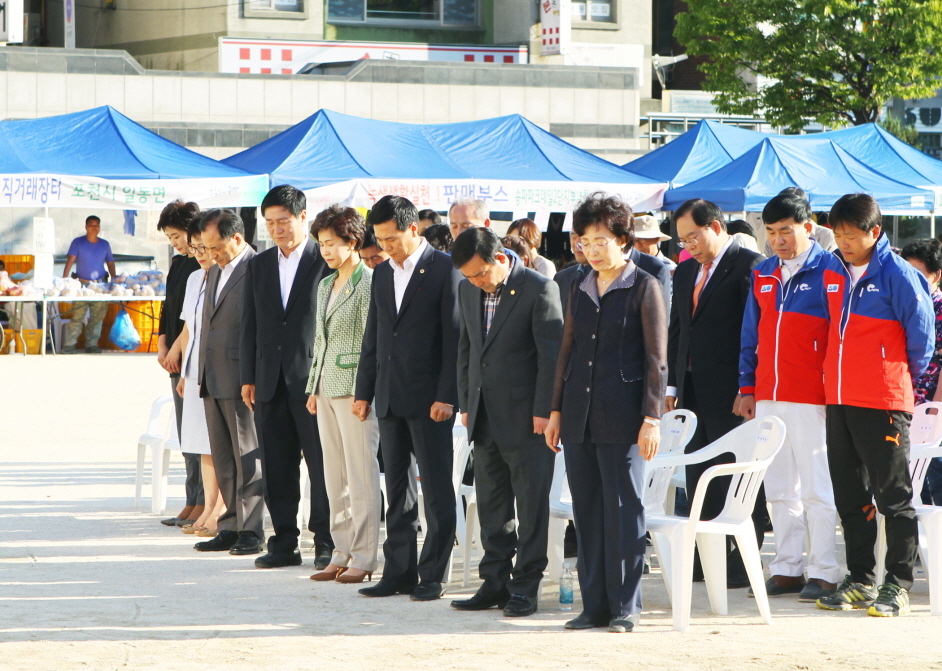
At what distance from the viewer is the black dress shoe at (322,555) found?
6812 mm

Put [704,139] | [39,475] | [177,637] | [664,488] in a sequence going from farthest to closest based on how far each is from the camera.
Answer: [704,139] → [39,475] → [664,488] → [177,637]

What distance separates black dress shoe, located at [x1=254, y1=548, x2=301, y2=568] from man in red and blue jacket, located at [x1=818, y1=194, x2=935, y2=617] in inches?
109

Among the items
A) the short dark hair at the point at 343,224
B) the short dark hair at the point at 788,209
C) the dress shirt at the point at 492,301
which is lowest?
the dress shirt at the point at 492,301

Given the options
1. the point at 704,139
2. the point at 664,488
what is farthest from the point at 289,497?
the point at 704,139

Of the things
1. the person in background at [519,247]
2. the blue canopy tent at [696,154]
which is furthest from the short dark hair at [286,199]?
the blue canopy tent at [696,154]

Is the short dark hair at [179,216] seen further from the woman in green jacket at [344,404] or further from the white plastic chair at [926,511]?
the white plastic chair at [926,511]

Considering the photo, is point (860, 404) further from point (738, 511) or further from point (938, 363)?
point (938, 363)

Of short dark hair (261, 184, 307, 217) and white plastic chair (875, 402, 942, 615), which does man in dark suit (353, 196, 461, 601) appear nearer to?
short dark hair (261, 184, 307, 217)

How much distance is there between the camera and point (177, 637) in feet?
17.8

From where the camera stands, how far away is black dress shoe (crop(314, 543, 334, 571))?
22.4 feet

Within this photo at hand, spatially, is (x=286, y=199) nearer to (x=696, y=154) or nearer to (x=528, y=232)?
(x=528, y=232)

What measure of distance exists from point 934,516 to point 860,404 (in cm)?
66

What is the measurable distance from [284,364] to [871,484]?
3.05 metres

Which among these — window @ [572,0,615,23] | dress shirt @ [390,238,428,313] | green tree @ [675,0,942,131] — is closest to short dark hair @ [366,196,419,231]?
dress shirt @ [390,238,428,313]
